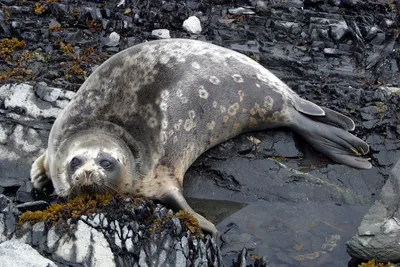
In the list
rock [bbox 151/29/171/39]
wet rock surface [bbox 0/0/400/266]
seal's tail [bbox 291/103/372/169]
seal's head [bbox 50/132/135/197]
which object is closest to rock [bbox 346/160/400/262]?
wet rock surface [bbox 0/0/400/266]

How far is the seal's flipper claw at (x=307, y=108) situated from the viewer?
7.33m

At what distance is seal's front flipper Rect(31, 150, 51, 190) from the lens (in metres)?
6.59

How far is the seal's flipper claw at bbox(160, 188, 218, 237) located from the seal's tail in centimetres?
163

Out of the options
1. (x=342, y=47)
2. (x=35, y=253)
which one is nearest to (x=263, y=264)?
(x=35, y=253)

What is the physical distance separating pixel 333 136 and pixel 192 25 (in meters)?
2.72

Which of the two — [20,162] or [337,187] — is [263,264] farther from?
[20,162]

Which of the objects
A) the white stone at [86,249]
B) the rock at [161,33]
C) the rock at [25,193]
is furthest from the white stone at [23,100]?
the white stone at [86,249]

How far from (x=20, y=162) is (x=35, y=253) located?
6.93ft

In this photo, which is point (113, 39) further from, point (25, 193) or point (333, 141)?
point (333, 141)

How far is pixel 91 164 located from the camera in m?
5.89

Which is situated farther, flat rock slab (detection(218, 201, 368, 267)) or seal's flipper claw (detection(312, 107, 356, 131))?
seal's flipper claw (detection(312, 107, 356, 131))

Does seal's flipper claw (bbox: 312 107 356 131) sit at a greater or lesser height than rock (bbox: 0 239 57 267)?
lesser

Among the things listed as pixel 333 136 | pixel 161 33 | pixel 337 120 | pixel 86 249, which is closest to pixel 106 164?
pixel 86 249

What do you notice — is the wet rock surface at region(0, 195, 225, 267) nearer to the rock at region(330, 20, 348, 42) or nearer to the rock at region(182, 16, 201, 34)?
the rock at region(182, 16, 201, 34)
